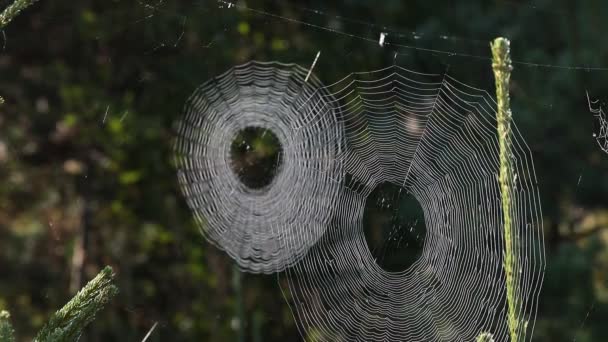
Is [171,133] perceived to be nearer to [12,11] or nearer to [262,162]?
[262,162]

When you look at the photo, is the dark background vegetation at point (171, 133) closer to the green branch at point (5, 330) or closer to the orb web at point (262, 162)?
the orb web at point (262, 162)

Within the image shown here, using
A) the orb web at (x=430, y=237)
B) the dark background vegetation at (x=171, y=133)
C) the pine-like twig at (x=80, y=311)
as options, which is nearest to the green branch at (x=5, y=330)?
the pine-like twig at (x=80, y=311)

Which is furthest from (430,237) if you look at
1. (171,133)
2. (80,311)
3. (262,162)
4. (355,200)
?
(171,133)

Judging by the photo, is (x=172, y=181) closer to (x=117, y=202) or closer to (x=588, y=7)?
(x=117, y=202)

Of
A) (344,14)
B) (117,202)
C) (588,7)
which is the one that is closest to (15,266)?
(117,202)

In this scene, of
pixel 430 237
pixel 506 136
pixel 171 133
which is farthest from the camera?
pixel 171 133

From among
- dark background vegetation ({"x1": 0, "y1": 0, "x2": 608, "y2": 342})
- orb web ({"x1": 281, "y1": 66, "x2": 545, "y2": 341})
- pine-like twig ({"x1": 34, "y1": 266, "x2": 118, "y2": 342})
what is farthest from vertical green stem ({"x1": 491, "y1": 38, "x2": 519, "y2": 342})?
dark background vegetation ({"x1": 0, "y1": 0, "x2": 608, "y2": 342})
